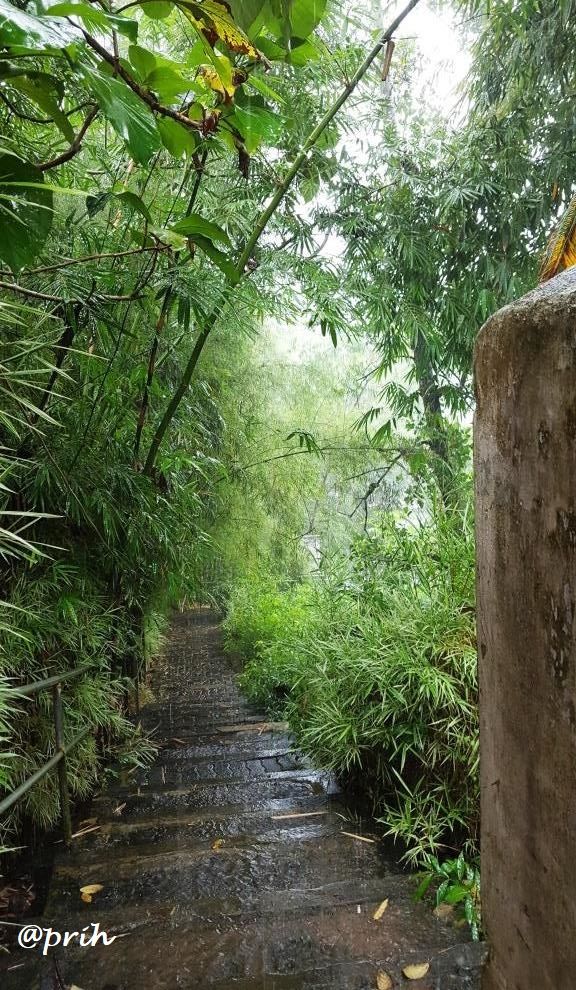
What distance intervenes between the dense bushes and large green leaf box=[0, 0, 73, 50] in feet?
7.02

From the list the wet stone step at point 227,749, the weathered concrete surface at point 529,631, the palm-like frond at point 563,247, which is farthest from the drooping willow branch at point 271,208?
the wet stone step at point 227,749

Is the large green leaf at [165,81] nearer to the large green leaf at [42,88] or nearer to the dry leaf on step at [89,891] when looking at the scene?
the large green leaf at [42,88]

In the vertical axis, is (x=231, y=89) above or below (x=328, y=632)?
above

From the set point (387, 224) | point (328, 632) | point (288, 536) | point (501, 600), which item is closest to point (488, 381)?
point (501, 600)

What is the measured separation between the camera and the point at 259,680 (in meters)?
4.68

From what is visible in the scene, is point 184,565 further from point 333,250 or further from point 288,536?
point 288,536

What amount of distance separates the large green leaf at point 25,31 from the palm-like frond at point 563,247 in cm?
66

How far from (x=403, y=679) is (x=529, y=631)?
197 cm

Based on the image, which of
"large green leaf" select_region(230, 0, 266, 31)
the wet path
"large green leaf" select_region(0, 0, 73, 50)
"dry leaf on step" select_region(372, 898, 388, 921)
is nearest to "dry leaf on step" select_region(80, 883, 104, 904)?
the wet path

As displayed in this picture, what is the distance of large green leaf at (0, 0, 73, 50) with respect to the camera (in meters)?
0.68

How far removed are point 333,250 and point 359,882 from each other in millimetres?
3543

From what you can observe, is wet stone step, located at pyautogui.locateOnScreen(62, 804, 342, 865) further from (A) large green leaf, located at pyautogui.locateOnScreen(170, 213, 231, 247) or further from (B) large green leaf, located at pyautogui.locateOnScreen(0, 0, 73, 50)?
Answer: (B) large green leaf, located at pyautogui.locateOnScreen(0, 0, 73, 50)

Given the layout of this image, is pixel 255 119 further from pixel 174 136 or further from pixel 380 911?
pixel 380 911

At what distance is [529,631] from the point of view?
0.70m
